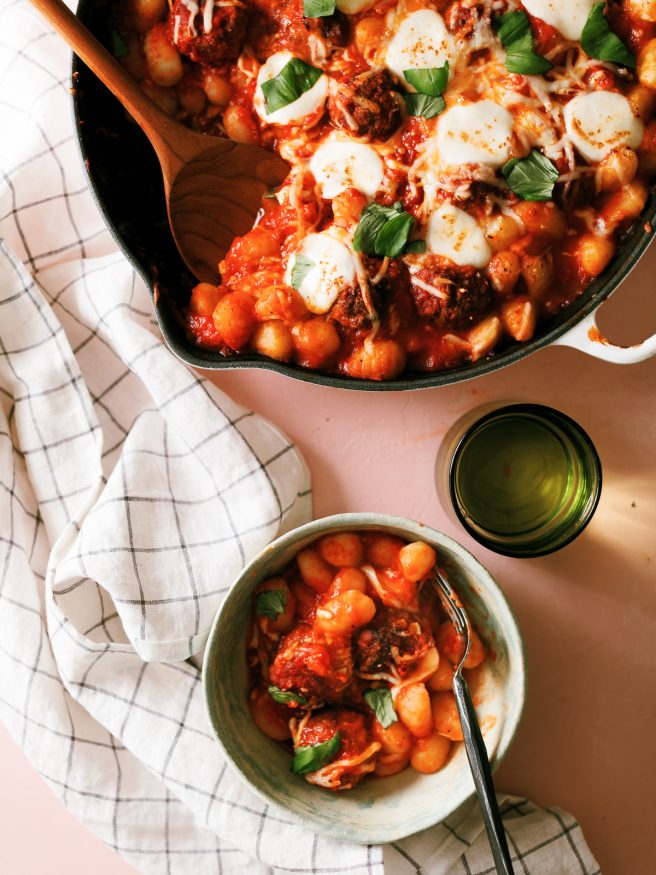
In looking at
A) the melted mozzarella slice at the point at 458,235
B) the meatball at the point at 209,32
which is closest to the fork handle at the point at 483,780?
the melted mozzarella slice at the point at 458,235

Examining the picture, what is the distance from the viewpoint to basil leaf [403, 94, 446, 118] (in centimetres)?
215

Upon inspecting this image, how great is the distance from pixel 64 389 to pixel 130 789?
3.79 feet

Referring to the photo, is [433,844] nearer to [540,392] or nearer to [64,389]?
[540,392]

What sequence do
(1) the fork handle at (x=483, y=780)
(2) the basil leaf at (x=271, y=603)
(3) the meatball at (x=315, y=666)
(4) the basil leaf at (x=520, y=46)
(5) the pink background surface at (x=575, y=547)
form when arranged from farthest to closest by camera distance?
(5) the pink background surface at (x=575, y=547), (2) the basil leaf at (x=271, y=603), (3) the meatball at (x=315, y=666), (4) the basil leaf at (x=520, y=46), (1) the fork handle at (x=483, y=780)

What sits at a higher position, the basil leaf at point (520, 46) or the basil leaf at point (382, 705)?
the basil leaf at point (520, 46)

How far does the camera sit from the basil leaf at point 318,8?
6.94 feet

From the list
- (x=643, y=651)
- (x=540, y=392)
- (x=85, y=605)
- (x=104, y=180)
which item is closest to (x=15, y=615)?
(x=85, y=605)

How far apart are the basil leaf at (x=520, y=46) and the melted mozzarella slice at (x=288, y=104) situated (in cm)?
45

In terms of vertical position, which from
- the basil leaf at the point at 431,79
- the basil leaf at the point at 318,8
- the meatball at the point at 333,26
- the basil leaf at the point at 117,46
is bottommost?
the basil leaf at the point at 431,79

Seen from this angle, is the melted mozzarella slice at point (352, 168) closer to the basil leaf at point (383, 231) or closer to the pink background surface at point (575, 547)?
the basil leaf at point (383, 231)

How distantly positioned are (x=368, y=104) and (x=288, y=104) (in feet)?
0.70

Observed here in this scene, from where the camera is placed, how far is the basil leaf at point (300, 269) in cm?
215

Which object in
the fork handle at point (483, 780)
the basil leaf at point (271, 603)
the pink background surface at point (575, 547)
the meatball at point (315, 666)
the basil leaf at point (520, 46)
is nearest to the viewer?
the fork handle at point (483, 780)

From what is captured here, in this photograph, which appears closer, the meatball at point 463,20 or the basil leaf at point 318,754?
the meatball at point 463,20
